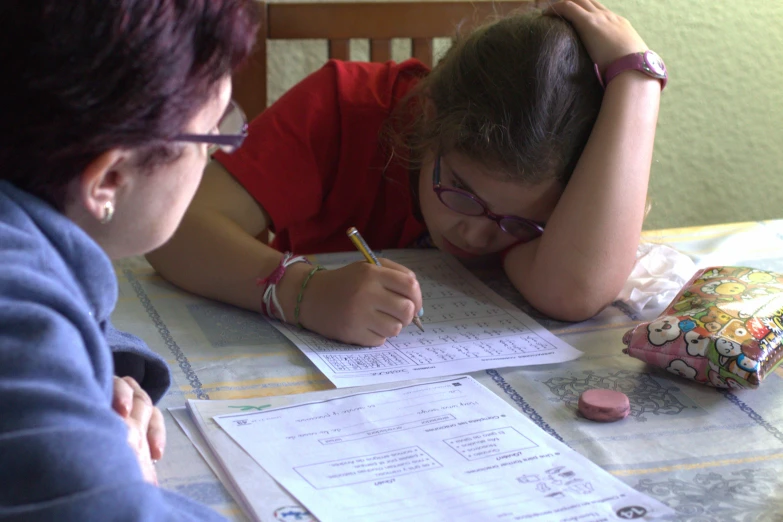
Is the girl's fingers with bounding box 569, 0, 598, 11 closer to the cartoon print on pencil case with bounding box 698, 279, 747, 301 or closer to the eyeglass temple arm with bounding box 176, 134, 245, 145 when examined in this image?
the cartoon print on pencil case with bounding box 698, 279, 747, 301

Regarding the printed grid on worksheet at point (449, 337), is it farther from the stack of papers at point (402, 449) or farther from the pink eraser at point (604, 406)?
the pink eraser at point (604, 406)

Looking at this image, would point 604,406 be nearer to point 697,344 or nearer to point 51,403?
point 697,344

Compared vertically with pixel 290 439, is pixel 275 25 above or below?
above

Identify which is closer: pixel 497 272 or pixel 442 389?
pixel 442 389

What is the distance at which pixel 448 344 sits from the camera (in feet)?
3.13

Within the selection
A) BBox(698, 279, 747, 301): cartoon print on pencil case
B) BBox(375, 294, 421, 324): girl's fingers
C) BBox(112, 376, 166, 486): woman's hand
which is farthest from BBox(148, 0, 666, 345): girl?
BBox(112, 376, 166, 486): woman's hand

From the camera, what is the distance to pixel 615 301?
3.64 ft

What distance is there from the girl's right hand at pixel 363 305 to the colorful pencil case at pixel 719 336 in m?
0.25

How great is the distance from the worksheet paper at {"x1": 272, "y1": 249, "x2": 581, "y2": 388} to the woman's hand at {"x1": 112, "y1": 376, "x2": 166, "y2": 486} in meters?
0.19

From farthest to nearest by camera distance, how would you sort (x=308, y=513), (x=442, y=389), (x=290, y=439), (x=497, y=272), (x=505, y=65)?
(x=497, y=272) → (x=505, y=65) → (x=442, y=389) → (x=290, y=439) → (x=308, y=513)

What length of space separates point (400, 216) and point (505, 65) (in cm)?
35

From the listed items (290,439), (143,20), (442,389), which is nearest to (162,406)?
(290,439)

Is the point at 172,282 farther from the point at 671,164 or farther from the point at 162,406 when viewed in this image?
the point at 671,164

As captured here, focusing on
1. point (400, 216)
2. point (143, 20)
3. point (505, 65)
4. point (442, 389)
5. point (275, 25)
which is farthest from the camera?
point (275, 25)
